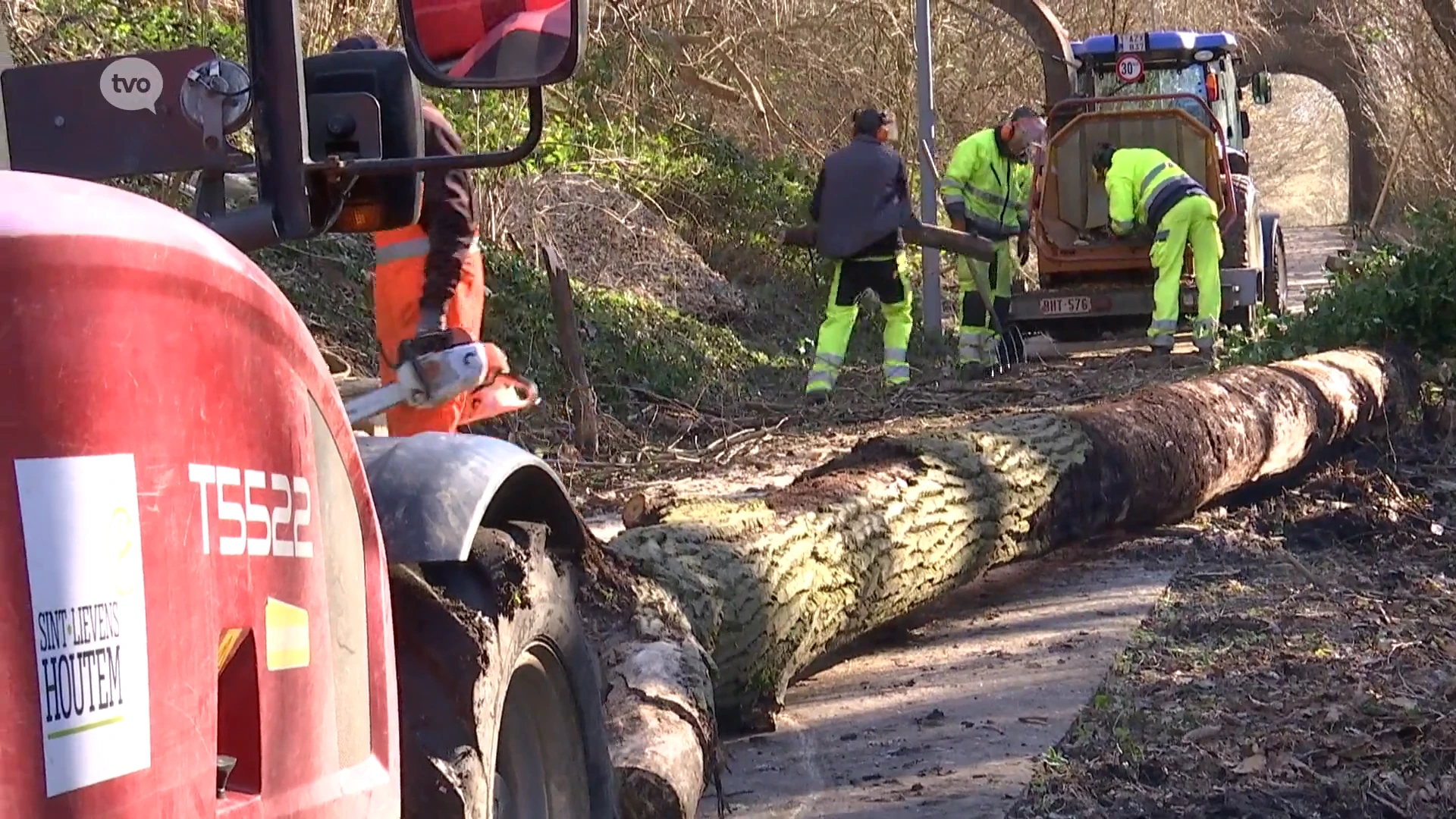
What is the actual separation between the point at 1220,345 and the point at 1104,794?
8.04 meters

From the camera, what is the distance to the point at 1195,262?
1366 cm

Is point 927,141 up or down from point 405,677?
up

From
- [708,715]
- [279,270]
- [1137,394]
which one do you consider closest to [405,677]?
[708,715]

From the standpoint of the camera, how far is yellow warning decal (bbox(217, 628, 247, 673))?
2.00 m

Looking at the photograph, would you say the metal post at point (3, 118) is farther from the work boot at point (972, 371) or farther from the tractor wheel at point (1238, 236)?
the tractor wheel at point (1238, 236)

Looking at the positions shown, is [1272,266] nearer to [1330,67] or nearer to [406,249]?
[406,249]

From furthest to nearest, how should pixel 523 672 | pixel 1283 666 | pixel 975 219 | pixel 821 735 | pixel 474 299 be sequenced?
pixel 975 219, pixel 474 299, pixel 1283 666, pixel 821 735, pixel 523 672

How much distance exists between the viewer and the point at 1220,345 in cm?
1214

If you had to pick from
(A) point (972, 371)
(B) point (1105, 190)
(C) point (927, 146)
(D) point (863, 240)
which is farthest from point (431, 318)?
(B) point (1105, 190)

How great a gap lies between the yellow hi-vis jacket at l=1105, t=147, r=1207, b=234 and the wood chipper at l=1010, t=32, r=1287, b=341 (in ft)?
2.69

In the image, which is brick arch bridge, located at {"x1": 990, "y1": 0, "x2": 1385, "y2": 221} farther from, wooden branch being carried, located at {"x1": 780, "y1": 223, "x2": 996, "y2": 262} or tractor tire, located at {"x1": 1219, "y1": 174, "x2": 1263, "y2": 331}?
wooden branch being carried, located at {"x1": 780, "y1": 223, "x2": 996, "y2": 262}

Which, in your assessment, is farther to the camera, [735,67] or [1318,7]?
[1318,7]

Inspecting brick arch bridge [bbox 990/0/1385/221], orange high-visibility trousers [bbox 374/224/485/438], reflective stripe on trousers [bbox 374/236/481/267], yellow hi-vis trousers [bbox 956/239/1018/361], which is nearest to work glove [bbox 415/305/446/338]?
orange high-visibility trousers [bbox 374/224/485/438]

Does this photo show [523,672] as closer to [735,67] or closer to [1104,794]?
[1104,794]
